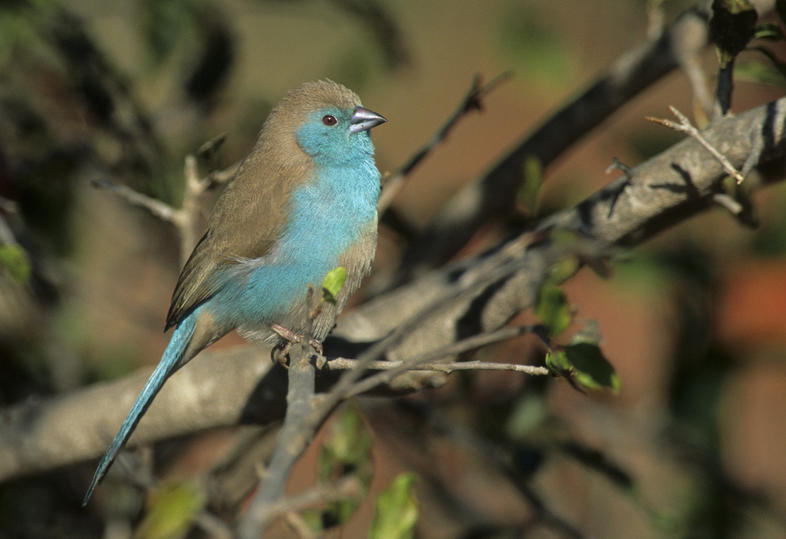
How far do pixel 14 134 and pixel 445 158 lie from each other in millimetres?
7571

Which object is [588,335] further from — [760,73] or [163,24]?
[163,24]

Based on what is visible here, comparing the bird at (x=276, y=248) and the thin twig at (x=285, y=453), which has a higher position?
the thin twig at (x=285, y=453)

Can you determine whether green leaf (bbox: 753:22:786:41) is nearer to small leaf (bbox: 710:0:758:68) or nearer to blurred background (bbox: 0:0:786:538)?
small leaf (bbox: 710:0:758:68)

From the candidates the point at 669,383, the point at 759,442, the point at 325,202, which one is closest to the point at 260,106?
the point at 325,202

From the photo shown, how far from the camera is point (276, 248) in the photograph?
2990 mm

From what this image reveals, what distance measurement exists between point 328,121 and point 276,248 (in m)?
0.67

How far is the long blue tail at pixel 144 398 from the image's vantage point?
2.68 m

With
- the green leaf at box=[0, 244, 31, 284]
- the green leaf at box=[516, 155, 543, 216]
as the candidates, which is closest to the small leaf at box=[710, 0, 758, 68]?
the green leaf at box=[516, 155, 543, 216]

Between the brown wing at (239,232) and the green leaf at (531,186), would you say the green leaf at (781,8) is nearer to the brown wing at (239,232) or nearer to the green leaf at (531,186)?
the green leaf at (531,186)

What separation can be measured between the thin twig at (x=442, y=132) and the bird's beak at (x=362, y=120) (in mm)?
215

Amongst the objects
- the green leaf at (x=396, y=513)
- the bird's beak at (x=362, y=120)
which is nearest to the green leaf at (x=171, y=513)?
the green leaf at (x=396, y=513)

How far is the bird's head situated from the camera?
329cm

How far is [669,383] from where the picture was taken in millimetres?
3588

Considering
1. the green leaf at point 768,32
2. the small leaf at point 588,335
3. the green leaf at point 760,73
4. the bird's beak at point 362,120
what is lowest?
the small leaf at point 588,335
